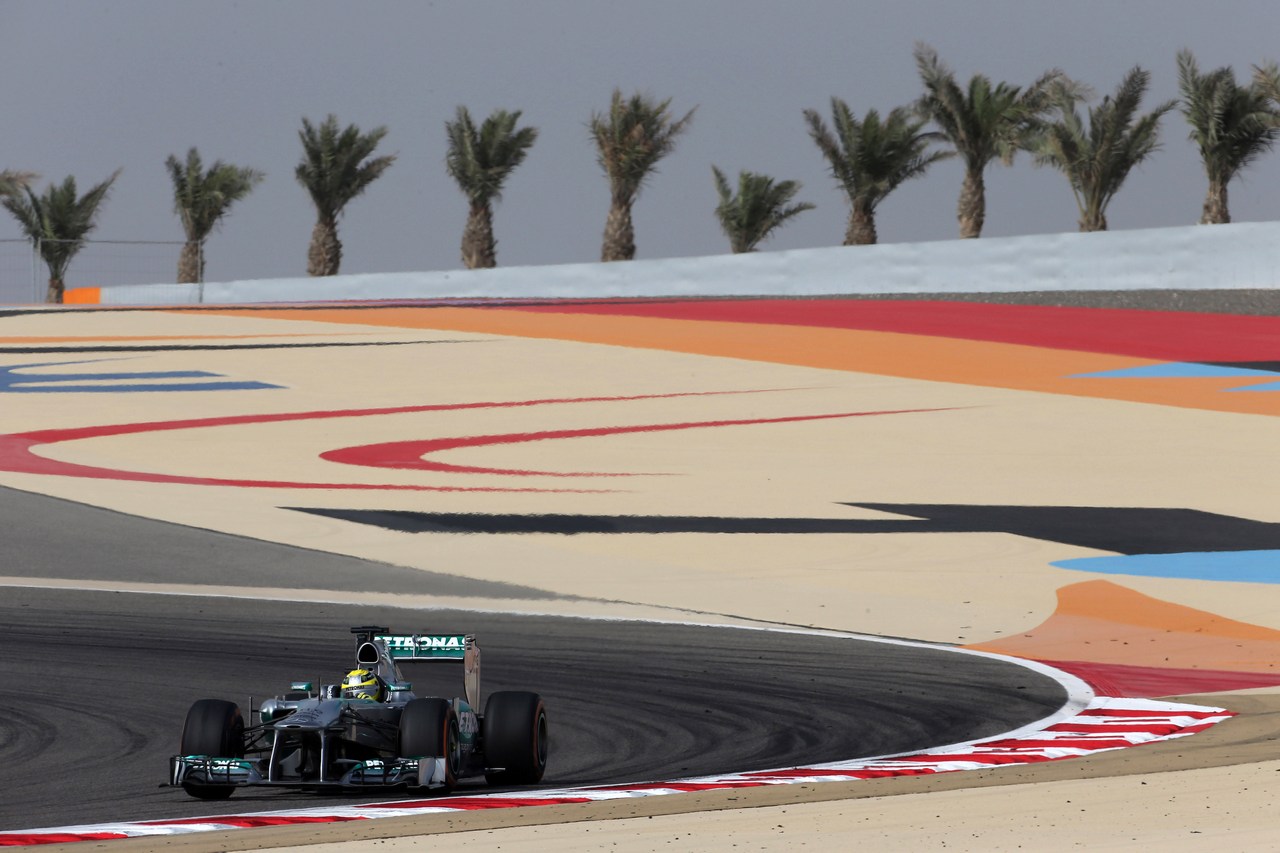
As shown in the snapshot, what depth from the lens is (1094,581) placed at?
695 inches

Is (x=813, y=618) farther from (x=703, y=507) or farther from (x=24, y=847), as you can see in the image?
(x=24, y=847)

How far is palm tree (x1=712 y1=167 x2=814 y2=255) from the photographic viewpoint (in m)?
66.1

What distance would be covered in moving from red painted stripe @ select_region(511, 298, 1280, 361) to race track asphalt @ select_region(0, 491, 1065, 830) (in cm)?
2179

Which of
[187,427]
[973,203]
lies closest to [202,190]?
[973,203]

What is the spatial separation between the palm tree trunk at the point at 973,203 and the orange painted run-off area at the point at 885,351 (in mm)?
15347

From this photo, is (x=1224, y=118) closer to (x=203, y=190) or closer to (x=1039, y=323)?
(x=1039, y=323)

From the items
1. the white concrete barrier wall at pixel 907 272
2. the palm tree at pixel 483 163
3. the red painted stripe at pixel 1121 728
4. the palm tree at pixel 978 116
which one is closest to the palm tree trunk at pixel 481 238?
the palm tree at pixel 483 163

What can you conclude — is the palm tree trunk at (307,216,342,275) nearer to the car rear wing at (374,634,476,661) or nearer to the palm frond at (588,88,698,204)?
the palm frond at (588,88,698,204)

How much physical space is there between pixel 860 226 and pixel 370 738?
52.7m

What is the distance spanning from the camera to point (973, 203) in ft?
189

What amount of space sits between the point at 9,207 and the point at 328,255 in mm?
12279

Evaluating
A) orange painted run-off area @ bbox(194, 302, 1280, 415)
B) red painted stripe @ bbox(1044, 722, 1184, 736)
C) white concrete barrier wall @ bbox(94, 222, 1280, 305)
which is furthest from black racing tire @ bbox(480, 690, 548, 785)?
white concrete barrier wall @ bbox(94, 222, 1280, 305)

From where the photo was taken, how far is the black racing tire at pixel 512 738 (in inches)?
373

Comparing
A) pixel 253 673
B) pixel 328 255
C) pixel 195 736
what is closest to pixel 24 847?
pixel 195 736
